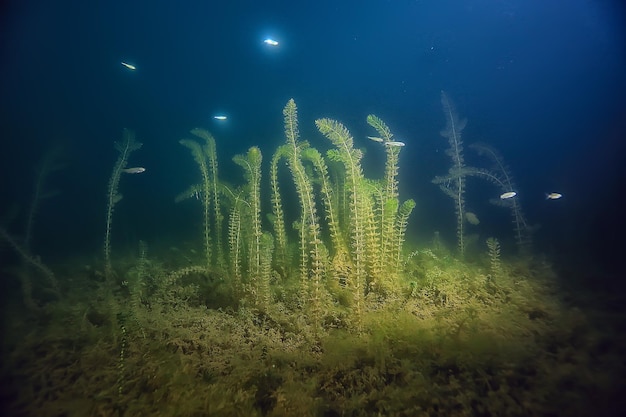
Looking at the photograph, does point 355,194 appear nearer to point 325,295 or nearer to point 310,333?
point 325,295

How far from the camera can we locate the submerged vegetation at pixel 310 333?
321cm

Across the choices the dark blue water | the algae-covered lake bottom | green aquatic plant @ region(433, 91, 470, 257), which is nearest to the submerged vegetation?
the algae-covered lake bottom

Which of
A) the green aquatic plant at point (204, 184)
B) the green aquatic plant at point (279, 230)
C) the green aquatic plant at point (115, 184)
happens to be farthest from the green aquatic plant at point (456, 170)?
the green aquatic plant at point (115, 184)

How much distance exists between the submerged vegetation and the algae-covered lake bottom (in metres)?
0.02

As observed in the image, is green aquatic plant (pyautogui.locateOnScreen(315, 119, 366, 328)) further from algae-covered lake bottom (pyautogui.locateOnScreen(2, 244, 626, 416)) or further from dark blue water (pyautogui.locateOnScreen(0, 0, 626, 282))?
dark blue water (pyautogui.locateOnScreen(0, 0, 626, 282))

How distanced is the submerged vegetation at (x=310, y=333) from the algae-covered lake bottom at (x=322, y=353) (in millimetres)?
20

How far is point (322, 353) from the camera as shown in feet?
13.0

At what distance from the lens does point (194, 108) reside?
4016cm

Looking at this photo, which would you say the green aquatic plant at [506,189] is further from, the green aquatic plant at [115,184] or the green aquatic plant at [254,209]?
the green aquatic plant at [115,184]

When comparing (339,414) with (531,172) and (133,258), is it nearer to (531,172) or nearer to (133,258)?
(133,258)

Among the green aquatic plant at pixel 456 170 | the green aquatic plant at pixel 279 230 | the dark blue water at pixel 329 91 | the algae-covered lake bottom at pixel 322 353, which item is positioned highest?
the dark blue water at pixel 329 91

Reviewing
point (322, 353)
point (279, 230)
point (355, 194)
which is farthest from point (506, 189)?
point (322, 353)

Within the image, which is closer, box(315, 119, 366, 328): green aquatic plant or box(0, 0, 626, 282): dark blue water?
box(315, 119, 366, 328): green aquatic plant

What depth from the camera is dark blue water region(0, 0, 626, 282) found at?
17203 mm
